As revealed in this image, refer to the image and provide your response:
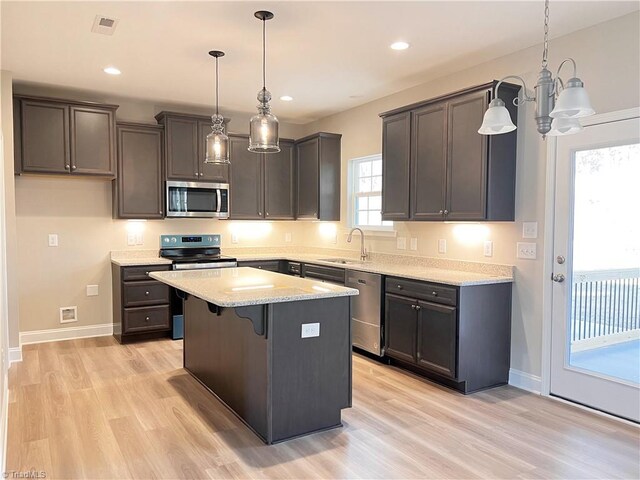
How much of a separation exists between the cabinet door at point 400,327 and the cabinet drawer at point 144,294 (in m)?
2.50

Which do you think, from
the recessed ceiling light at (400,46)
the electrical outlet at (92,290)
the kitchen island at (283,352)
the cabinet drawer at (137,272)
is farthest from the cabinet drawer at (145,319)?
the recessed ceiling light at (400,46)

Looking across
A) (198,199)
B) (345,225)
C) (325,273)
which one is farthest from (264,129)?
(345,225)

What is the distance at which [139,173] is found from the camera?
5297mm

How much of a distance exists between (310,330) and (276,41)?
2241mm

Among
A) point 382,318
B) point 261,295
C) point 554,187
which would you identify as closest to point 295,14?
point 261,295

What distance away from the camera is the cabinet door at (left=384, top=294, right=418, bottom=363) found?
157 inches

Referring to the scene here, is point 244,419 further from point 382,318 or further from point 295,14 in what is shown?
point 295,14

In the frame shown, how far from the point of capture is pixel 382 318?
431cm

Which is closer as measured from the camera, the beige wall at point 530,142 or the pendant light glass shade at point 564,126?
the pendant light glass shade at point 564,126

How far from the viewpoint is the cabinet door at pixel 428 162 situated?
13.1ft

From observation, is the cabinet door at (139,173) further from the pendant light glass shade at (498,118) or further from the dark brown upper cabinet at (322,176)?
the pendant light glass shade at (498,118)

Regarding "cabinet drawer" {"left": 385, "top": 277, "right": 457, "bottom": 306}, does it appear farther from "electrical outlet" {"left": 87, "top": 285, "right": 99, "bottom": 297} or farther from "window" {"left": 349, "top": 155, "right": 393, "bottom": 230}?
"electrical outlet" {"left": 87, "top": 285, "right": 99, "bottom": 297}

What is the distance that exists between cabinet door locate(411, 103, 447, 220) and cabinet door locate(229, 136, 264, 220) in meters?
2.46

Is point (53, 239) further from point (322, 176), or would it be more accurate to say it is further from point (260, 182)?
point (322, 176)
